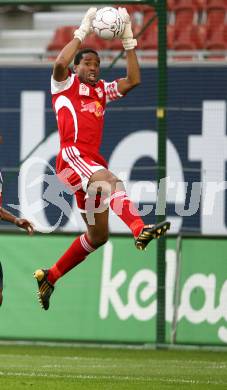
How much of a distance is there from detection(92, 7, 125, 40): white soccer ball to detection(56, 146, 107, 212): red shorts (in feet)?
3.71

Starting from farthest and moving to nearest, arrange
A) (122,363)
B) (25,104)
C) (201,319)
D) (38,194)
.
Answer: (25,104), (38,194), (201,319), (122,363)

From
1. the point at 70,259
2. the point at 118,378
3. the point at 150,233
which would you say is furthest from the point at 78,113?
the point at 118,378

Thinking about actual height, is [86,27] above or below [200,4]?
above

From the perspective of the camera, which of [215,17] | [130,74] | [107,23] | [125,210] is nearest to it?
[125,210]

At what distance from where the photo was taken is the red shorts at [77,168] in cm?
1088

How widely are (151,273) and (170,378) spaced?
390 cm

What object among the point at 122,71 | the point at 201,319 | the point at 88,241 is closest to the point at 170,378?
the point at 88,241

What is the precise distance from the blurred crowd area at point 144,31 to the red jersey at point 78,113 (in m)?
6.29

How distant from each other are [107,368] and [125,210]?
2.06 meters

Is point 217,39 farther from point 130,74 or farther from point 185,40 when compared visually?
point 130,74

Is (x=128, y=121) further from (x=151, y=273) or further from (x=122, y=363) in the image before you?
(x=122, y=363)

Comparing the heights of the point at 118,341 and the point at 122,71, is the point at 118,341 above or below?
below

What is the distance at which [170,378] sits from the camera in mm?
10703

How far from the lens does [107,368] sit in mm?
11672
